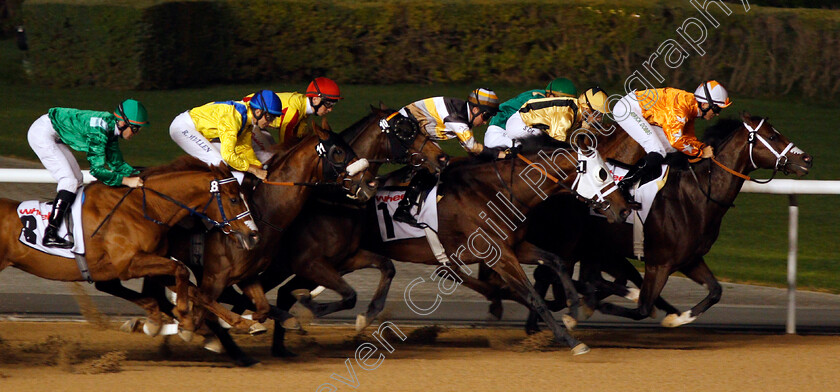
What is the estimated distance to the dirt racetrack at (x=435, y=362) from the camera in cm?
535

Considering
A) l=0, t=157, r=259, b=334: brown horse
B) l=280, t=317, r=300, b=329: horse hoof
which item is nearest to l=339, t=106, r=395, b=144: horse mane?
l=0, t=157, r=259, b=334: brown horse

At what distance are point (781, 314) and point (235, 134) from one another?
3980mm

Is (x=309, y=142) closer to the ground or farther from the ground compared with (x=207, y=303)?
farther from the ground

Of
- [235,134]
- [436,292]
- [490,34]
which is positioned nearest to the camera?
[235,134]

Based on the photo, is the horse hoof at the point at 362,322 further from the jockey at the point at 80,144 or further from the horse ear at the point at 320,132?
the jockey at the point at 80,144

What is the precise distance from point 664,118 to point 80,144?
3.55 m

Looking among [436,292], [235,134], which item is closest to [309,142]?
[235,134]

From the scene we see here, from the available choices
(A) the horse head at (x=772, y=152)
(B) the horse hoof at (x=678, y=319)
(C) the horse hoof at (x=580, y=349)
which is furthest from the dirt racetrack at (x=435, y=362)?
(A) the horse head at (x=772, y=152)

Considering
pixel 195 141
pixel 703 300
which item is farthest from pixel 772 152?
pixel 195 141

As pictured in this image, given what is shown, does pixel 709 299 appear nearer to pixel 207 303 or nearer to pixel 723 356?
pixel 723 356

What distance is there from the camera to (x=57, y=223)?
18.0 ft

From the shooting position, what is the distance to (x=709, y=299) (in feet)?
21.1

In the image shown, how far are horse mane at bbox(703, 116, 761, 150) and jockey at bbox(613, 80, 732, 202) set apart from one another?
7cm

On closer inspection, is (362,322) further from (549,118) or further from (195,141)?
(549,118)
